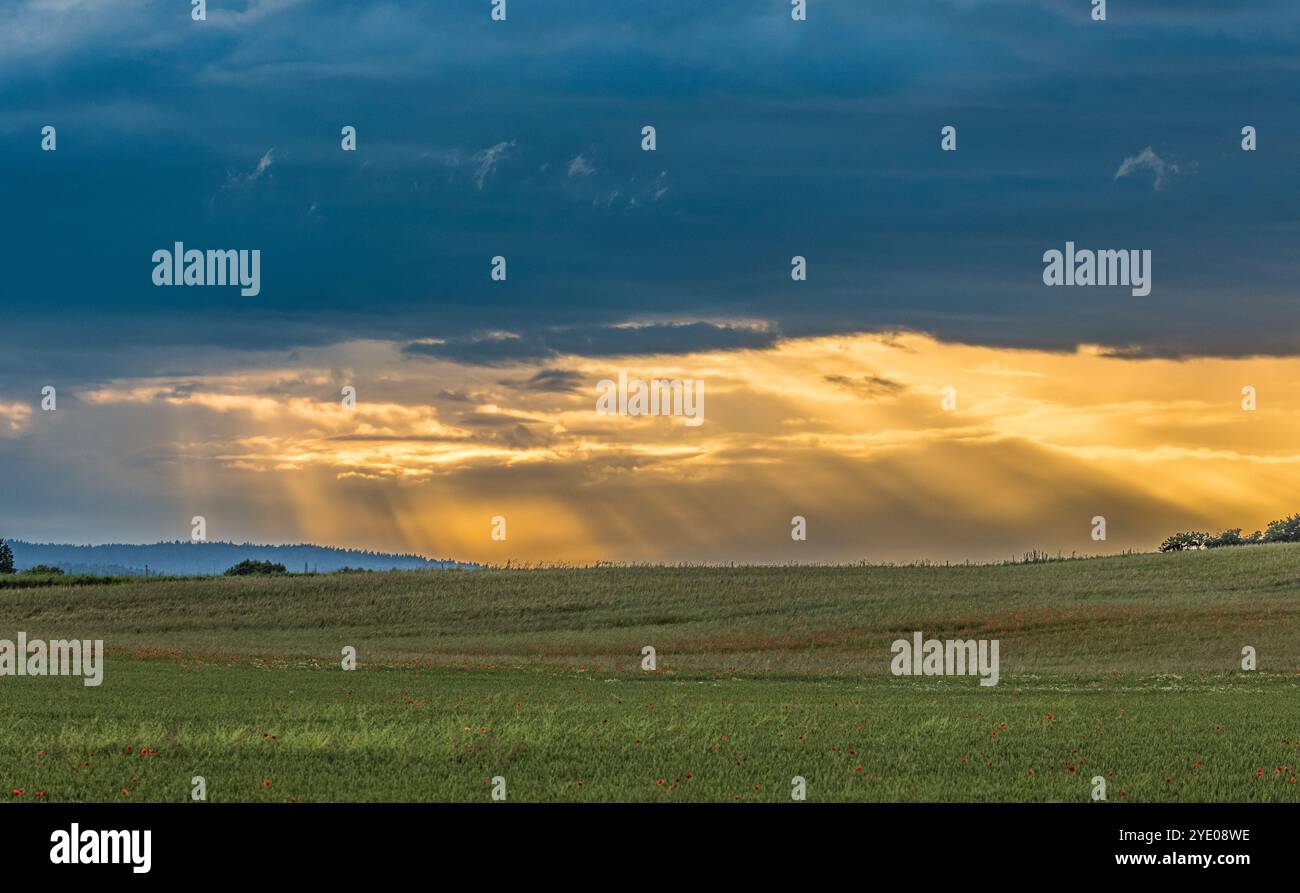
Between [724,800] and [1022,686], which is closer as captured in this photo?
[724,800]

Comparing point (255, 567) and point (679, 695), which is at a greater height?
point (255, 567)

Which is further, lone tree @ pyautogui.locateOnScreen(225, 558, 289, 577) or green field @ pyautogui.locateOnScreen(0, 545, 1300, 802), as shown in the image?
lone tree @ pyautogui.locateOnScreen(225, 558, 289, 577)

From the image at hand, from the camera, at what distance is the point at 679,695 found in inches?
1533

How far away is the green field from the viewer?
71.5 ft

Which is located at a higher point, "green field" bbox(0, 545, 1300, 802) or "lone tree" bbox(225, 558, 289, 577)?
"lone tree" bbox(225, 558, 289, 577)

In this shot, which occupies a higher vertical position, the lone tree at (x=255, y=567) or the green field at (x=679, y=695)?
the lone tree at (x=255, y=567)

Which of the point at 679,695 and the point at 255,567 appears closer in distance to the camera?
the point at 679,695

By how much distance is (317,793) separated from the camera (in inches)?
789

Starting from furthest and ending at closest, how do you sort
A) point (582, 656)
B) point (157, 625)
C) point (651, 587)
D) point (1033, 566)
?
point (1033, 566) < point (651, 587) < point (157, 625) < point (582, 656)

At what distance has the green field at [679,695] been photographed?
21781 millimetres

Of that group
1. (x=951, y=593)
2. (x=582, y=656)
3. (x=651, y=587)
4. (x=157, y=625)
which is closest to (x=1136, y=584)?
(x=951, y=593)

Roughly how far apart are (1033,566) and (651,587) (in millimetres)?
35817
